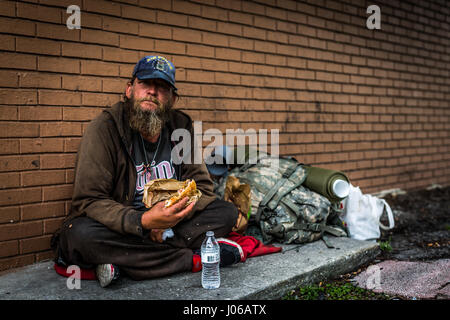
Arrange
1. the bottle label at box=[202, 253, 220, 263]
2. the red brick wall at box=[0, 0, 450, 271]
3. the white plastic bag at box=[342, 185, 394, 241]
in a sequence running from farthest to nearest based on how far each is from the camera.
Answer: the white plastic bag at box=[342, 185, 394, 241] → the red brick wall at box=[0, 0, 450, 271] → the bottle label at box=[202, 253, 220, 263]

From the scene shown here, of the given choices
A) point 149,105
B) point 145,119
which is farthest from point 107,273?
point 149,105

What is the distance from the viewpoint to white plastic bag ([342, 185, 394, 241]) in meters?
3.89

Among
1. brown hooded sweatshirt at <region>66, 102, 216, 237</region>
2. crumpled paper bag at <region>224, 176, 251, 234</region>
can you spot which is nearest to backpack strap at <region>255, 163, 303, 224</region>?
crumpled paper bag at <region>224, 176, 251, 234</region>

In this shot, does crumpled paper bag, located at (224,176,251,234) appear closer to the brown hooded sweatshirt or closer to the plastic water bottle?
the brown hooded sweatshirt

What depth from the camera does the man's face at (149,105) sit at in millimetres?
2963

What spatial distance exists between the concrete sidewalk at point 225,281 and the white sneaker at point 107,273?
55 mm

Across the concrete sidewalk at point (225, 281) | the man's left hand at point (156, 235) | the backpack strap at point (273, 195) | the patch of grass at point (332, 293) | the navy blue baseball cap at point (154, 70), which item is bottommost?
the patch of grass at point (332, 293)

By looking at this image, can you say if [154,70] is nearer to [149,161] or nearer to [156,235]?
[149,161]

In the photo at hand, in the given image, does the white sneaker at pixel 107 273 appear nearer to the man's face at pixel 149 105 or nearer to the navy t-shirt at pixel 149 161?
the navy t-shirt at pixel 149 161

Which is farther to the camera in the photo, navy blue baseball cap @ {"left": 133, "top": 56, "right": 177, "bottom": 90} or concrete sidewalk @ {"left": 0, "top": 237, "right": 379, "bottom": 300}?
navy blue baseball cap @ {"left": 133, "top": 56, "right": 177, "bottom": 90}

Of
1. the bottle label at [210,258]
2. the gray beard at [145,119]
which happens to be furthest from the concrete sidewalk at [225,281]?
the gray beard at [145,119]

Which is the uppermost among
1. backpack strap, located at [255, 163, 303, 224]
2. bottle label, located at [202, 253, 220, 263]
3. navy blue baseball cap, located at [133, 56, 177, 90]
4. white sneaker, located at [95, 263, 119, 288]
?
navy blue baseball cap, located at [133, 56, 177, 90]

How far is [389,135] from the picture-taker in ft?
19.4
